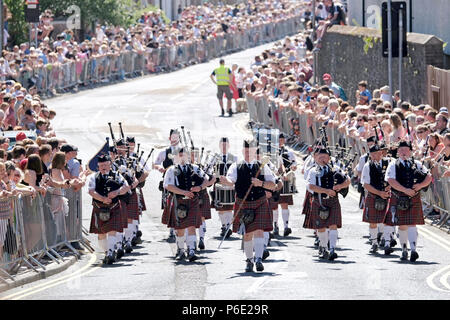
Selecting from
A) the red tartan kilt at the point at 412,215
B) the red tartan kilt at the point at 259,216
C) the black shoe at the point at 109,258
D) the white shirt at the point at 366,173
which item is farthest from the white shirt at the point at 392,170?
the black shoe at the point at 109,258

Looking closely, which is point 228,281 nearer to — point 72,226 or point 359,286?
point 359,286

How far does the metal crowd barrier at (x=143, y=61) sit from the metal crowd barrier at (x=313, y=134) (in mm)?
7471

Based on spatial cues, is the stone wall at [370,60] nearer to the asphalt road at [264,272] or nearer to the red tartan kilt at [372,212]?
the asphalt road at [264,272]

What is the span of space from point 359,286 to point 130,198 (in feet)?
17.5

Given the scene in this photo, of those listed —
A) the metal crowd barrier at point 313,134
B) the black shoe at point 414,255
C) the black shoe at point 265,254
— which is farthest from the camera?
the metal crowd barrier at point 313,134

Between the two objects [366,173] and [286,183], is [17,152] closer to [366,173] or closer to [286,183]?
[286,183]

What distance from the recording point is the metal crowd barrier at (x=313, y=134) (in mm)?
21500

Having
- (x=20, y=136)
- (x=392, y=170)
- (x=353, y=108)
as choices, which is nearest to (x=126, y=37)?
(x=353, y=108)

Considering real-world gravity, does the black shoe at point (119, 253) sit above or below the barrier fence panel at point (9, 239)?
below

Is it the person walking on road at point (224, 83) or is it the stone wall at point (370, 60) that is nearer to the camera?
the stone wall at point (370, 60)

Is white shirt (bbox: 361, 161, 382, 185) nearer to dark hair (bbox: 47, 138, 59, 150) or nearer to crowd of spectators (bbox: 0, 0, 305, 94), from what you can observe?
dark hair (bbox: 47, 138, 59, 150)

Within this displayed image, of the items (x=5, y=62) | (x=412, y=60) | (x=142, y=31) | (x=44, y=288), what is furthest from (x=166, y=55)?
(x=44, y=288)

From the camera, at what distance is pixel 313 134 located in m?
30.2

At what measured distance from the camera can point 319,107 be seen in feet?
96.4
